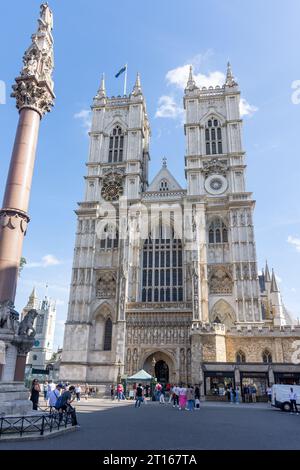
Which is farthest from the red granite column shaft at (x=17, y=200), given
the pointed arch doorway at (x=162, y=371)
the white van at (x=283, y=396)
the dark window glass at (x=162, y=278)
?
the pointed arch doorway at (x=162, y=371)

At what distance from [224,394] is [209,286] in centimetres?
1319

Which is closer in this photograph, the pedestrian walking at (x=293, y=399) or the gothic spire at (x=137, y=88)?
the pedestrian walking at (x=293, y=399)

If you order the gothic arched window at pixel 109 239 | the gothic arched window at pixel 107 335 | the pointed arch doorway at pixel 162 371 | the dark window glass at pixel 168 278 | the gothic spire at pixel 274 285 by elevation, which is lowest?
the pointed arch doorway at pixel 162 371

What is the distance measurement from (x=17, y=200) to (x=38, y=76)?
6904 mm

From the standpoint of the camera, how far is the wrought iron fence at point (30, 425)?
9359 millimetres

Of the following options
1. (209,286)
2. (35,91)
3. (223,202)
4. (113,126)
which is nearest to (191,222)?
(223,202)

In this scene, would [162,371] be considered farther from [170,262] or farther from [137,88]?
[137,88]

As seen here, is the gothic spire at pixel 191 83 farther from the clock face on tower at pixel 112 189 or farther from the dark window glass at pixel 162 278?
the dark window glass at pixel 162 278

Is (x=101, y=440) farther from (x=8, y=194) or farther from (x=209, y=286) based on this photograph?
Answer: (x=209, y=286)

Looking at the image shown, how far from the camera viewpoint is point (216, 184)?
43312mm

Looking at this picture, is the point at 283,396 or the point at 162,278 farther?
the point at 162,278

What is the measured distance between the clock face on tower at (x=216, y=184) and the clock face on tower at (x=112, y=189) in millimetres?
10773

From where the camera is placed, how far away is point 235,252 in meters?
38.8

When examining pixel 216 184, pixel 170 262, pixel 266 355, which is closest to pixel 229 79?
pixel 216 184
